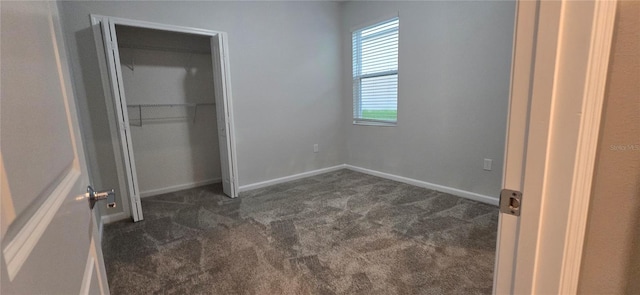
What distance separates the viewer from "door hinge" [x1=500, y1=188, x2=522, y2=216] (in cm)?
58

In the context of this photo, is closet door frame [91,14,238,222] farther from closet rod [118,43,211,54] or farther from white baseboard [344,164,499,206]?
A: white baseboard [344,164,499,206]

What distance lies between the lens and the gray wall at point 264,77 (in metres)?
2.59

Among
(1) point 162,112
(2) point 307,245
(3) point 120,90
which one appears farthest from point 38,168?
(1) point 162,112

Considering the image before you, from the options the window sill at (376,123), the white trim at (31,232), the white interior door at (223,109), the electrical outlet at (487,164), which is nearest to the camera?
the white trim at (31,232)

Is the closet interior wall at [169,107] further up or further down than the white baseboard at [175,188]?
further up

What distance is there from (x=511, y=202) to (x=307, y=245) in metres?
1.82

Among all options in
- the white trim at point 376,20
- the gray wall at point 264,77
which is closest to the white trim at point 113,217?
the gray wall at point 264,77

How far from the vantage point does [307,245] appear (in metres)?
2.21

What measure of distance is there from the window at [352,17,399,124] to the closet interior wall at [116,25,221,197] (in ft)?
6.94

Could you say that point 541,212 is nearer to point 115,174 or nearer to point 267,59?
point 115,174

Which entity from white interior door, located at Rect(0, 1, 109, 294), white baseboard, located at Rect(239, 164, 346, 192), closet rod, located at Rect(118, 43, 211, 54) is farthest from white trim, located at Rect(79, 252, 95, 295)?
closet rod, located at Rect(118, 43, 211, 54)

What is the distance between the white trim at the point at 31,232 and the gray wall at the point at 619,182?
911 mm

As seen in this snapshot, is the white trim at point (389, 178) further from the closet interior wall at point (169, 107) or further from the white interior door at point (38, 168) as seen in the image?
the white interior door at point (38, 168)

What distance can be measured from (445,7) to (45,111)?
3.47 meters
